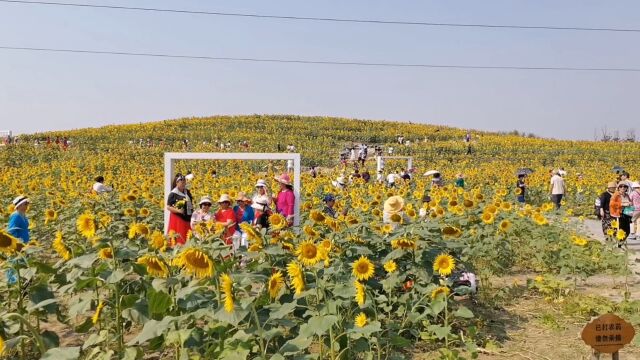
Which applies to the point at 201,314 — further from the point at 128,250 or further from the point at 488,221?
the point at 488,221

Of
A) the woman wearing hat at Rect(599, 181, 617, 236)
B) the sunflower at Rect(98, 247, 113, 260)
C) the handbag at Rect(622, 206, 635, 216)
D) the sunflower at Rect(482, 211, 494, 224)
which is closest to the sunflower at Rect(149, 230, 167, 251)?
the sunflower at Rect(98, 247, 113, 260)

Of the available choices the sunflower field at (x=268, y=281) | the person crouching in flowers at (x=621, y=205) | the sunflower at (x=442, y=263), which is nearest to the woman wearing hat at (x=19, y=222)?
the sunflower field at (x=268, y=281)

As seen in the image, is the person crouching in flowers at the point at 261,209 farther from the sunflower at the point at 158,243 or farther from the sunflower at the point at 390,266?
the sunflower at the point at 158,243

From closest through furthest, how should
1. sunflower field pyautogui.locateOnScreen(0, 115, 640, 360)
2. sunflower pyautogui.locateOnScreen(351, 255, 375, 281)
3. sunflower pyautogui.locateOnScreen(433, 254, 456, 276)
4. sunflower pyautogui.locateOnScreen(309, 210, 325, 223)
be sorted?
sunflower field pyautogui.locateOnScreen(0, 115, 640, 360)
sunflower pyautogui.locateOnScreen(351, 255, 375, 281)
sunflower pyautogui.locateOnScreen(433, 254, 456, 276)
sunflower pyautogui.locateOnScreen(309, 210, 325, 223)

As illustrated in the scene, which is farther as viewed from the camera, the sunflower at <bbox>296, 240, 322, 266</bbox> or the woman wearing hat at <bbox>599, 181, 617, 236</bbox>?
the woman wearing hat at <bbox>599, 181, 617, 236</bbox>

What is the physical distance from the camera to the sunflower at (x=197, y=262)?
242 centimetres

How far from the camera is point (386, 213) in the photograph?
5984mm

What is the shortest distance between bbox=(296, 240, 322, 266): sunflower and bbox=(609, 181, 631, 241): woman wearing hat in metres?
6.79

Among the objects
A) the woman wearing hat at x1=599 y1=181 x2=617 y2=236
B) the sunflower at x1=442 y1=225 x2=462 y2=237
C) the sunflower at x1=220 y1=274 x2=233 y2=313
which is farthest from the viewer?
the woman wearing hat at x1=599 y1=181 x2=617 y2=236

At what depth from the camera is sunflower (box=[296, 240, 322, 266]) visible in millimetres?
A: 3066

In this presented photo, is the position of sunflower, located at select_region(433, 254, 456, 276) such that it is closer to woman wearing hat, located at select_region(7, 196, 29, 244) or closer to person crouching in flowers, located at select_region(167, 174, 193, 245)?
person crouching in flowers, located at select_region(167, 174, 193, 245)

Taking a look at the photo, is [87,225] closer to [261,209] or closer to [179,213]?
[179,213]

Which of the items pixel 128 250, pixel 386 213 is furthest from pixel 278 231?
pixel 386 213

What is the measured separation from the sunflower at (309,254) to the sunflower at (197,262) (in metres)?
0.73
